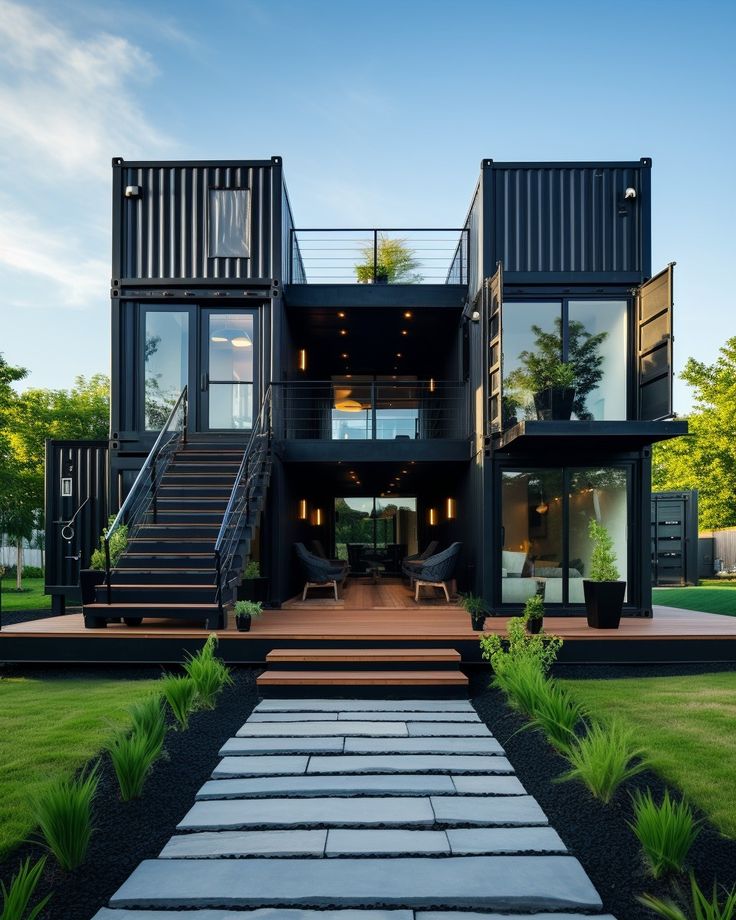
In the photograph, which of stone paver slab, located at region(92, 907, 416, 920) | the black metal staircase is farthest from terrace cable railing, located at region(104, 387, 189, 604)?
stone paver slab, located at region(92, 907, 416, 920)

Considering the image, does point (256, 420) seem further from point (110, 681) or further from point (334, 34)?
point (334, 34)

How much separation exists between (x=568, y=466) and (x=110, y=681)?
6582mm

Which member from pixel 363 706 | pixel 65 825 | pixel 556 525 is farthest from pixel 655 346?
pixel 65 825

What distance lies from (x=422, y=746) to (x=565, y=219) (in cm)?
790

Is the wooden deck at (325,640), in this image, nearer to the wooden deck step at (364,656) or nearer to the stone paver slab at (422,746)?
the wooden deck step at (364,656)

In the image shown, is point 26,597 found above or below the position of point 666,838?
below

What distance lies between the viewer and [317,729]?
16.3 feet

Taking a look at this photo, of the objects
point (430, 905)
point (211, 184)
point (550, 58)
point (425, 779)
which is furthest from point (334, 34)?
point (430, 905)

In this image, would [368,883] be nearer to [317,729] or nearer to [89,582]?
[317,729]

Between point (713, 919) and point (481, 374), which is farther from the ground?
point (481, 374)

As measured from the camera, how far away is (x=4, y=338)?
74.6 ft

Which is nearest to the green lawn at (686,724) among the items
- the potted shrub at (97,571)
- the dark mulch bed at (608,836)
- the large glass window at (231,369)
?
the dark mulch bed at (608,836)

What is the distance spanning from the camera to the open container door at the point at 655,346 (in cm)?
834

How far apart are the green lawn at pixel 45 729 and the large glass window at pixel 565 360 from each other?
20.3ft
